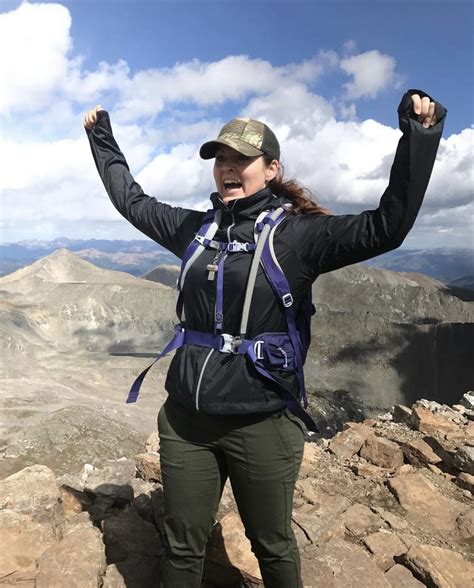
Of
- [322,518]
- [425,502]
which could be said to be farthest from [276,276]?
[425,502]

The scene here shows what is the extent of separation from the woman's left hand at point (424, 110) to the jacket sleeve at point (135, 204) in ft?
3.93

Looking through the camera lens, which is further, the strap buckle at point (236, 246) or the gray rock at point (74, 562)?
the gray rock at point (74, 562)

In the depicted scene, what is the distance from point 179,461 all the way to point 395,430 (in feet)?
21.9

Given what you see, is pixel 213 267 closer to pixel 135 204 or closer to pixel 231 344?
pixel 231 344

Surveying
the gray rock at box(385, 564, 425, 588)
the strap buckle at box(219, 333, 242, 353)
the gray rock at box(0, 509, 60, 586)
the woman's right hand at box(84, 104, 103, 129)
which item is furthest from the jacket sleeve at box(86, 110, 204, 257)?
the gray rock at box(385, 564, 425, 588)

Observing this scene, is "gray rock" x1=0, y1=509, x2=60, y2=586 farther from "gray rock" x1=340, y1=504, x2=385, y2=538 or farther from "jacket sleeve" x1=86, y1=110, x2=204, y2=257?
"gray rock" x1=340, y1=504, x2=385, y2=538

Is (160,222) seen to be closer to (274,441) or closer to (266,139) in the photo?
(266,139)

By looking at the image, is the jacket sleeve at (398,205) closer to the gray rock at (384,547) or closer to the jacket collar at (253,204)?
the jacket collar at (253,204)

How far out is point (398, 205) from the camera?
6.11 ft

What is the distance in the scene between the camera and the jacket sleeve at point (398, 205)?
1840 millimetres

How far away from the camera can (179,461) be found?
88.9 inches

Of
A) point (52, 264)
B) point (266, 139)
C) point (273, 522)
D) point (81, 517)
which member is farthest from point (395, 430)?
point (52, 264)

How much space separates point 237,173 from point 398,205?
0.79 metres

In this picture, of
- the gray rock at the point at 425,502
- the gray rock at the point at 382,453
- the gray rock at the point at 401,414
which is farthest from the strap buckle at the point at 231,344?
the gray rock at the point at 401,414
